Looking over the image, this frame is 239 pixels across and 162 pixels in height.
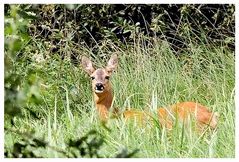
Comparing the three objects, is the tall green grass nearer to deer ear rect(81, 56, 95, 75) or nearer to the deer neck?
the deer neck

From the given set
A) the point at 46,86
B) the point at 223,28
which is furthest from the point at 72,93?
the point at 223,28

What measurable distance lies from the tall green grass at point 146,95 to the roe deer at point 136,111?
0.21 ft

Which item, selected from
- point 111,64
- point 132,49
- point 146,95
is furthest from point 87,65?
point 132,49

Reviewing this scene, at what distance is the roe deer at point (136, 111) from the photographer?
4.14 meters

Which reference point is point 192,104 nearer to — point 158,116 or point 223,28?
point 158,116

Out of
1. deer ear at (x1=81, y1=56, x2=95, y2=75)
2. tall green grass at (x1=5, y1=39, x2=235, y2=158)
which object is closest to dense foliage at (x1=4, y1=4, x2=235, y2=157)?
tall green grass at (x1=5, y1=39, x2=235, y2=158)

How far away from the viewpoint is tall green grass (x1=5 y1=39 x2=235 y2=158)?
374cm

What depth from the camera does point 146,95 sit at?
16.3ft

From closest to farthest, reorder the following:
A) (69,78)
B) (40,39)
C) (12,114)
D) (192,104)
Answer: (12,114), (192,104), (69,78), (40,39)

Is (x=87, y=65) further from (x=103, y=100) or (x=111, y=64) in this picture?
(x=103, y=100)

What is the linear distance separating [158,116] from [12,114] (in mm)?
1770

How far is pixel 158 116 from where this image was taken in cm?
411

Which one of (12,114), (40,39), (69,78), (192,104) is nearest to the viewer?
(12,114)

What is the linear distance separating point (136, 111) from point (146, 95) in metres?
0.52
